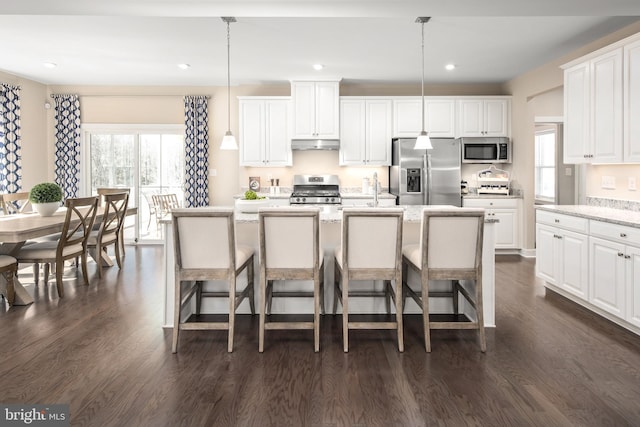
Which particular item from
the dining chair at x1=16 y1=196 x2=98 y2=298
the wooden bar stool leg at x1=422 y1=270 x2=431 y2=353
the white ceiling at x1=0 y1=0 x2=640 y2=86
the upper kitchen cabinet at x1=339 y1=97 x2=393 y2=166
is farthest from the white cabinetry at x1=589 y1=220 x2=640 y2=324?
the dining chair at x1=16 y1=196 x2=98 y2=298

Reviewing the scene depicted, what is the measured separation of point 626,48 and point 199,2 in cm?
353

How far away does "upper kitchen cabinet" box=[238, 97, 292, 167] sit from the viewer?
6.75 meters

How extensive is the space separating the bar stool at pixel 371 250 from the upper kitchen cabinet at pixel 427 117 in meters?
4.01

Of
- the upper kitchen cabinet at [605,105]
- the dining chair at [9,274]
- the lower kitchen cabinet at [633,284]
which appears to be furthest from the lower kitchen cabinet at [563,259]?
the dining chair at [9,274]

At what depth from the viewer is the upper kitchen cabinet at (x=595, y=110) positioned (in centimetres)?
388

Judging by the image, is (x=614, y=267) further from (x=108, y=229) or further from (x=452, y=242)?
(x=108, y=229)

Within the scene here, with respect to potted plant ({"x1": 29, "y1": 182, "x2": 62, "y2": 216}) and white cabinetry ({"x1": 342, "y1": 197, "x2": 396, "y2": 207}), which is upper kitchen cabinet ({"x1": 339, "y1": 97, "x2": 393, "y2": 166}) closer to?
white cabinetry ({"x1": 342, "y1": 197, "x2": 396, "y2": 207})

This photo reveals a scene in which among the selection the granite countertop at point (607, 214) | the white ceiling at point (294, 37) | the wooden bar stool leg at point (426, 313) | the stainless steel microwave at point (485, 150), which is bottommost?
the wooden bar stool leg at point (426, 313)

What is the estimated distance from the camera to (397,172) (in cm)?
661

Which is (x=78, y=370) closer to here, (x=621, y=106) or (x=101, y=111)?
(x=621, y=106)

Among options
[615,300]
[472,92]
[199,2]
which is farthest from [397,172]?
[199,2]

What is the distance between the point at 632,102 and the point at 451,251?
7.19 feet

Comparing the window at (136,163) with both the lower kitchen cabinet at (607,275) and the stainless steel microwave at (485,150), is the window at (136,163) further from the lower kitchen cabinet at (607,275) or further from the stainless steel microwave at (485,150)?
the lower kitchen cabinet at (607,275)

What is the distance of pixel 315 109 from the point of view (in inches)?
261
